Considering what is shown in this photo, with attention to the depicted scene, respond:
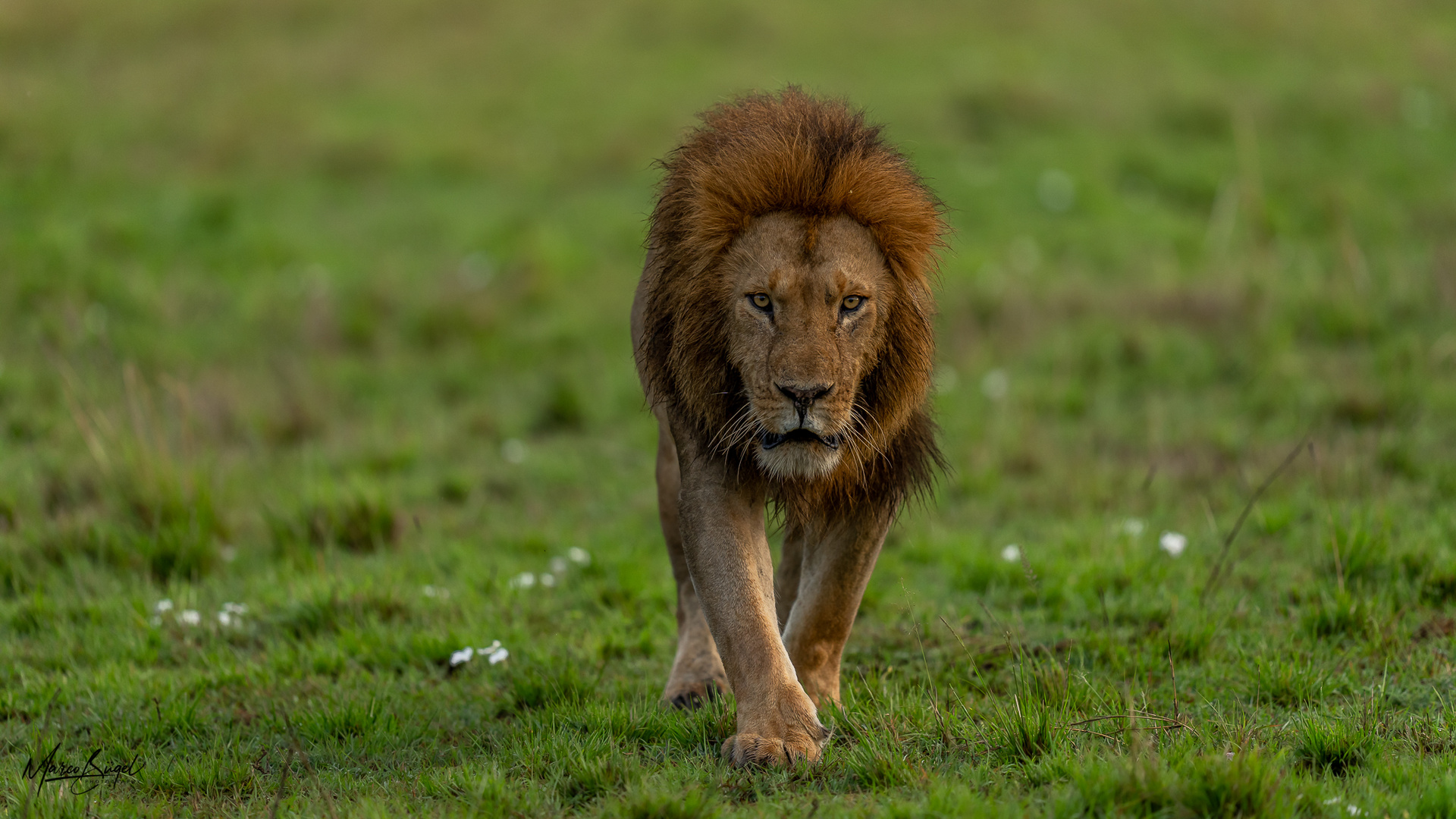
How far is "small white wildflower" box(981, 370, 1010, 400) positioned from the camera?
9.10 m

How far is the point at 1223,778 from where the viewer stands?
345 cm

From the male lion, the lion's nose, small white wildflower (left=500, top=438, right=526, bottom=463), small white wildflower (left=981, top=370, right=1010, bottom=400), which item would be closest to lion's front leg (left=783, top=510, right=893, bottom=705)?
the male lion

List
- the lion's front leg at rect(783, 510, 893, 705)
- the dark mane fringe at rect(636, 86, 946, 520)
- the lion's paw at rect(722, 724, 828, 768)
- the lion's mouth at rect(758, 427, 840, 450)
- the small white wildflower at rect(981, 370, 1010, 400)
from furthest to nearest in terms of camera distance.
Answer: the small white wildflower at rect(981, 370, 1010, 400), the lion's front leg at rect(783, 510, 893, 705), the dark mane fringe at rect(636, 86, 946, 520), the lion's mouth at rect(758, 427, 840, 450), the lion's paw at rect(722, 724, 828, 768)

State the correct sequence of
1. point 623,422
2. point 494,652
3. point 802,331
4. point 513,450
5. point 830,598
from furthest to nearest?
point 623,422, point 513,450, point 494,652, point 830,598, point 802,331

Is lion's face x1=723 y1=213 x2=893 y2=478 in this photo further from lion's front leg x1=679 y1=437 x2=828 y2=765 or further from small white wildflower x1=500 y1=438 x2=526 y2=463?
small white wildflower x1=500 y1=438 x2=526 y2=463

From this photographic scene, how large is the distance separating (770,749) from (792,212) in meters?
1.56

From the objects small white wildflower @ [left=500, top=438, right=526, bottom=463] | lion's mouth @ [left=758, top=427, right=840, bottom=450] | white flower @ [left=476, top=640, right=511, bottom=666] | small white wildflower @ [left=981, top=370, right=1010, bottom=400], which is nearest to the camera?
lion's mouth @ [left=758, top=427, right=840, bottom=450]

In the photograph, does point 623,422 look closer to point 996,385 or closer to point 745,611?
point 996,385

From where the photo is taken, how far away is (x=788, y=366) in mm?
3930

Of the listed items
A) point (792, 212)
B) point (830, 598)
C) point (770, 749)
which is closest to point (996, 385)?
point (830, 598)

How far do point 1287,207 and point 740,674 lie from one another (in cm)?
1076

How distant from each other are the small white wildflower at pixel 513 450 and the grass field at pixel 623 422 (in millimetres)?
108

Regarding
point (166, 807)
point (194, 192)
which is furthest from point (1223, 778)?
point (194, 192)

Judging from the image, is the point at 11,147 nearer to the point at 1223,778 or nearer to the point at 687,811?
the point at 687,811
